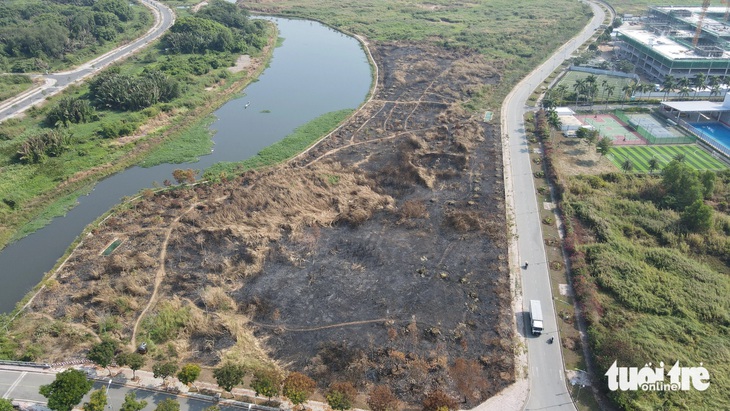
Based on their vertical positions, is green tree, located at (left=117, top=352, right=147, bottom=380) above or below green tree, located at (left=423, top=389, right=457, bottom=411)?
above

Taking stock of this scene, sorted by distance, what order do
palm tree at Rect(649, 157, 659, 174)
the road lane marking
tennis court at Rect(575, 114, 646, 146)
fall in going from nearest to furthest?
the road lane marking, palm tree at Rect(649, 157, 659, 174), tennis court at Rect(575, 114, 646, 146)

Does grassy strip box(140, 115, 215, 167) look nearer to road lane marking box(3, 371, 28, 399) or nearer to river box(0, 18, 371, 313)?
river box(0, 18, 371, 313)

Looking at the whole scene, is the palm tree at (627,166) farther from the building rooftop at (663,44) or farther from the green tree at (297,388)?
the green tree at (297,388)

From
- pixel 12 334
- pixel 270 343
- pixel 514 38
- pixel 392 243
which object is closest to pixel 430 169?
pixel 392 243

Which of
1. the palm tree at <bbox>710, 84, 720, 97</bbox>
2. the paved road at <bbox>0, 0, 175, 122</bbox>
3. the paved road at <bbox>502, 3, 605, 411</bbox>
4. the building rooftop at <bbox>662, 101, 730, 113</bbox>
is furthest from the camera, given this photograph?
the palm tree at <bbox>710, 84, 720, 97</bbox>

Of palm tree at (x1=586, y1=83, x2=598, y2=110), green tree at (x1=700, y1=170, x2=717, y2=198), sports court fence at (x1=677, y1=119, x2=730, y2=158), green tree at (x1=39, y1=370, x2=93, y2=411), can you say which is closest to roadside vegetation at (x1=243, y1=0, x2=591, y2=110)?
palm tree at (x1=586, y1=83, x2=598, y2=110)

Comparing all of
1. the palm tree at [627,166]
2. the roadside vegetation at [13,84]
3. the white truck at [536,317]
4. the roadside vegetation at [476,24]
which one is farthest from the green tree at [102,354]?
the roadside vegetation at [13,84]
